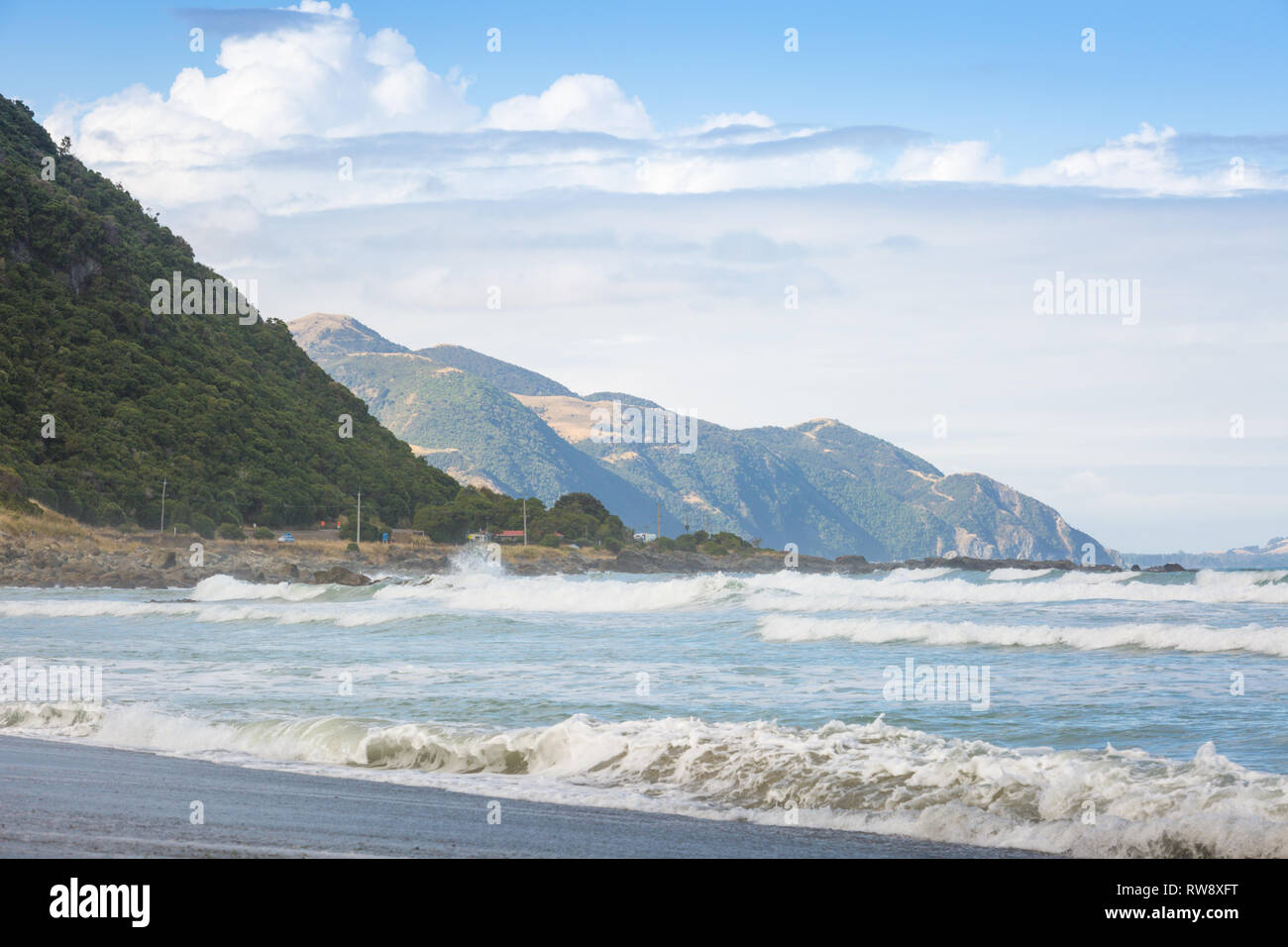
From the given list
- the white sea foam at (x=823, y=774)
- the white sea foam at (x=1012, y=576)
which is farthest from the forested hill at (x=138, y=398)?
the white sea foam at (x=823, y=774)

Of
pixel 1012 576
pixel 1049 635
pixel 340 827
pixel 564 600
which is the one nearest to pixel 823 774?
pixel 340 827

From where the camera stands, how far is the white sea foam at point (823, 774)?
7492 mm

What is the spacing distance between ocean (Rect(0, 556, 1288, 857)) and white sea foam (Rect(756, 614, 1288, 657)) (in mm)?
73

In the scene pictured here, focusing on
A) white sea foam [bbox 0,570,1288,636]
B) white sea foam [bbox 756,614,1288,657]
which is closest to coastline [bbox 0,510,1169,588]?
white sea foam [bbox 0,570,1288,636]

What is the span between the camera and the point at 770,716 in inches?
489

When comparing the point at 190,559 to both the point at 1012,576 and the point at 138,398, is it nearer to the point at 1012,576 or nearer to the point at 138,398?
the point at 138,398

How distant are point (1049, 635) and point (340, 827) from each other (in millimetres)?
17867

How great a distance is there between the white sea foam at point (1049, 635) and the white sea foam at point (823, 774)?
11.7 metres

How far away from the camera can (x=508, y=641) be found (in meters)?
23.6

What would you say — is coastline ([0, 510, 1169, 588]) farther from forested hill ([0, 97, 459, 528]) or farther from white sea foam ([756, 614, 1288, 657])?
white sea foam ([756, 614, 1288, 657])

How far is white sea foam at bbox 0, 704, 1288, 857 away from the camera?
295 inches
